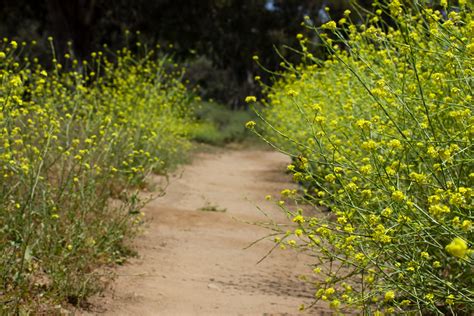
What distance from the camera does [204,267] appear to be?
186 inches

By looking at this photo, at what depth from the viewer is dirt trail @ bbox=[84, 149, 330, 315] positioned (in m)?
3.72

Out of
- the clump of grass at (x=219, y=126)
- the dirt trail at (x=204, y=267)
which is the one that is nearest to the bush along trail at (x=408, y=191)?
the dirt trail at (x=204, y=267)

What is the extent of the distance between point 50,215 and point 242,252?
197 centimetres

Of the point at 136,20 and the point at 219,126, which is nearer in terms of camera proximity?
the point at 136,20

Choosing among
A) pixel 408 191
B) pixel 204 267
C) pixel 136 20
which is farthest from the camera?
pixel 136 20

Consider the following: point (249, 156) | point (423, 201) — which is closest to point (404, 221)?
point (423, 201)

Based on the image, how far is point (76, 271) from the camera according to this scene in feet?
12.2

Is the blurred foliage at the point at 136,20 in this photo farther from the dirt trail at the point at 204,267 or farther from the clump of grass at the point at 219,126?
the dirt trail at the point at 204,267

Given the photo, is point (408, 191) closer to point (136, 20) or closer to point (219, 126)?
point (136, 20)

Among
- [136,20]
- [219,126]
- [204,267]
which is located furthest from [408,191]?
[219,126]

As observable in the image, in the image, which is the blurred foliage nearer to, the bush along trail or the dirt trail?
the dirt trail

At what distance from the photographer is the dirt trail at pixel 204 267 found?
3721 millimetres

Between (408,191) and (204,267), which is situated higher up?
(408,191)

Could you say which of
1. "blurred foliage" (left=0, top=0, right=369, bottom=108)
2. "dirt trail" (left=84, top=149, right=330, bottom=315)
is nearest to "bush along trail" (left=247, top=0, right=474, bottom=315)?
"dirt trail" (left=84, top=149, right=330, bottom=315)
